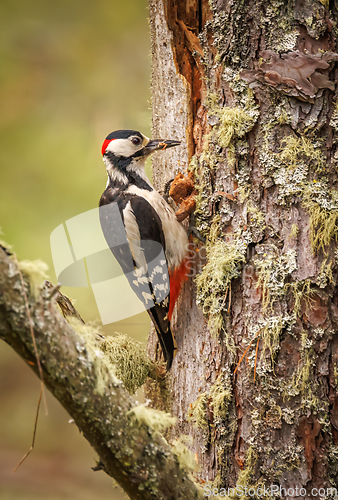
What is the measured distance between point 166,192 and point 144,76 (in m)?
1.78

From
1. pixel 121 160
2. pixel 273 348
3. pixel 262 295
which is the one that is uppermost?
pixel 121 160

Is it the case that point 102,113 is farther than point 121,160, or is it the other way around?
point 102,113

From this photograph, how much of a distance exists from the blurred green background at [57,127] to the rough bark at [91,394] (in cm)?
176

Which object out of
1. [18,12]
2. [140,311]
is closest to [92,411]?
[140,311]

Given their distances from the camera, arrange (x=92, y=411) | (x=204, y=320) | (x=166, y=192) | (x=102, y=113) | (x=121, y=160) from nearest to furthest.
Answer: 1. (x=92, y=411)
2. (x=204, y=320)
3. (x=166, y=192)
4. (x=121, y=160)
5. (x=102, y=113)

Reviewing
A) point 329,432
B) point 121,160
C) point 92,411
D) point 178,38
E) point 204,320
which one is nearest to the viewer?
point 92,411

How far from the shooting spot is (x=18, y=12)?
3090mm

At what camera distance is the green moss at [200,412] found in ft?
4.42

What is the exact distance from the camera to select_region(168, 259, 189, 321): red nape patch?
1688mm

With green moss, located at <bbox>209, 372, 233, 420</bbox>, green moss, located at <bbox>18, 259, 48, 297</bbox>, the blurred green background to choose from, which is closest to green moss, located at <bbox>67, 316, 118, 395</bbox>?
green moss, located at <bbox>18, 259, 48, 297</bbox>

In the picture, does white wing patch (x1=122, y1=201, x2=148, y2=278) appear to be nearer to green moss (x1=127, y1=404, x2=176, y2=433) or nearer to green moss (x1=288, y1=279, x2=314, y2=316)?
green moss (x1=288, y1=279, x2=314, y2=316)

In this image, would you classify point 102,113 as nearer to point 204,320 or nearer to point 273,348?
point 204,320

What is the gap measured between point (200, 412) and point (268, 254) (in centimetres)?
61

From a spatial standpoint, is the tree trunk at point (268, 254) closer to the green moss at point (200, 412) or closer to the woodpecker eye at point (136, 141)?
the green moss at point (200, 412)
